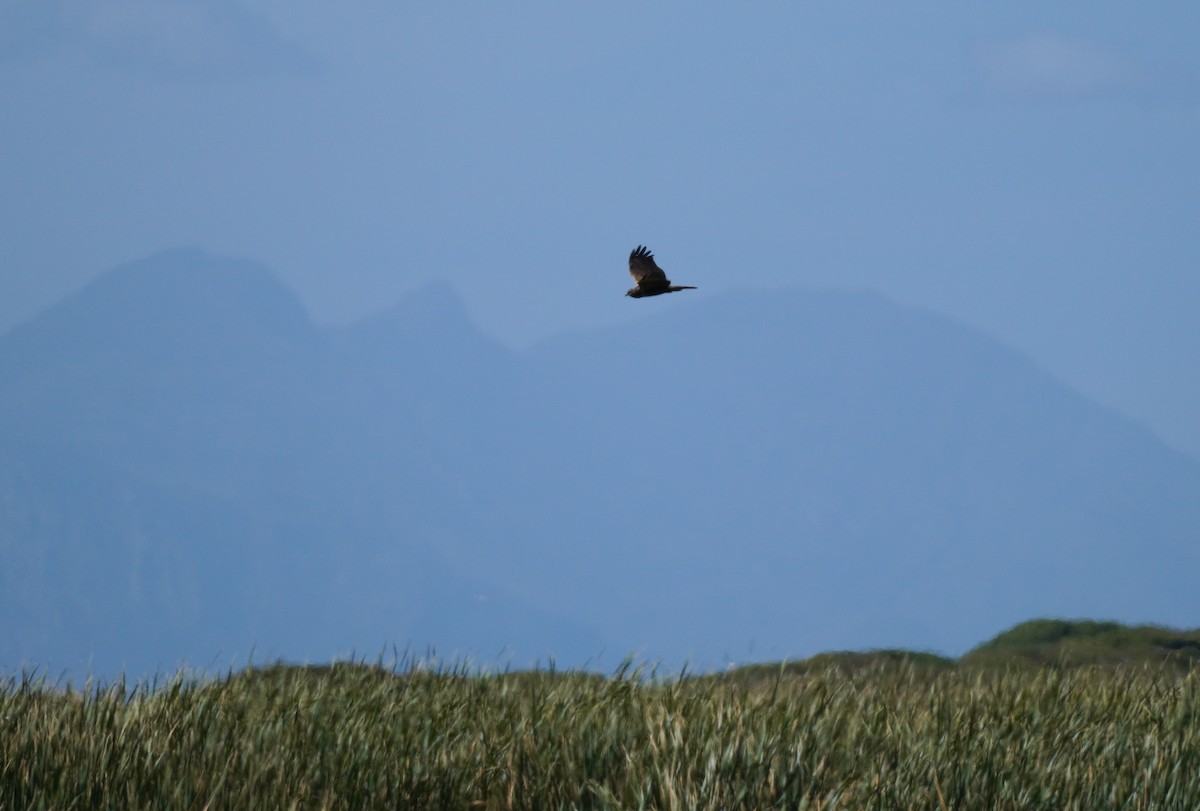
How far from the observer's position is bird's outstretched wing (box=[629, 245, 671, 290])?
789 centimetres

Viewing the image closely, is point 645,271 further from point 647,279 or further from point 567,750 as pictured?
point 567,750

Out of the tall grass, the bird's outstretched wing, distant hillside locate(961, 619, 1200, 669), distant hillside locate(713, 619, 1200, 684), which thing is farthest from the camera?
distant hillside locate(961, 619, 1200, 669)

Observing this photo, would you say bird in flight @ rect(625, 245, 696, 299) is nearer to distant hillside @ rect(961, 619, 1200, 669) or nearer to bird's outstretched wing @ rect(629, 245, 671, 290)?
bird's outstretched wing @ rect(629, 245, 671, 290)

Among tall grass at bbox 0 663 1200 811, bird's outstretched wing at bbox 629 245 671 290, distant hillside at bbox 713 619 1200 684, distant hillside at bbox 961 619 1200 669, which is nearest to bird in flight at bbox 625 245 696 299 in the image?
bird's outstretched wing at bbox 629 245 671 290

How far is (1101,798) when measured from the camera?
751 cm

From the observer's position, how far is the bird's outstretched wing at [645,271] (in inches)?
311

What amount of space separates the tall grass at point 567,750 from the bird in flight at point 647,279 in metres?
2.45

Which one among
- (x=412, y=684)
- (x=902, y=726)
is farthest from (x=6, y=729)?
(x=902, y=726)

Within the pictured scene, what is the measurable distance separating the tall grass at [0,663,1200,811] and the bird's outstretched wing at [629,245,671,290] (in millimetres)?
2517

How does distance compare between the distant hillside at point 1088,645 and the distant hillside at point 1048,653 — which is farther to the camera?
the distant hillside at point 1088,645

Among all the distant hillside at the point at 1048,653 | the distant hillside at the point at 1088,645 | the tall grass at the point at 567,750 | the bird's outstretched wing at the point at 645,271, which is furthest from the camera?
the distant hillside at the point at 1088,645

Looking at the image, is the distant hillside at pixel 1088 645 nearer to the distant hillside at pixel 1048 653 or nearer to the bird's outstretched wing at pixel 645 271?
the distant hillside at pixel 1048 653

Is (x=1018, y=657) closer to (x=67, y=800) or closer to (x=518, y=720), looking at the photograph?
(x=518, y=720)

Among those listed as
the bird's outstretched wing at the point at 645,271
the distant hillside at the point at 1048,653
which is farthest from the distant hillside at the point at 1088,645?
the bird's outstretched wing at the point at 645,271
